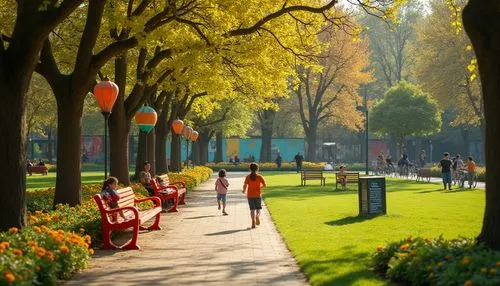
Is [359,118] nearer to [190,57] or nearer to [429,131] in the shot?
[429,131]

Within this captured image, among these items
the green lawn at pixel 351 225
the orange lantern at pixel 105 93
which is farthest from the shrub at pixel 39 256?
the orange lantern at pixel 105 93

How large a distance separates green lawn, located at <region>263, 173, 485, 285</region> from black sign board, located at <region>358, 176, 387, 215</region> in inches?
12.1

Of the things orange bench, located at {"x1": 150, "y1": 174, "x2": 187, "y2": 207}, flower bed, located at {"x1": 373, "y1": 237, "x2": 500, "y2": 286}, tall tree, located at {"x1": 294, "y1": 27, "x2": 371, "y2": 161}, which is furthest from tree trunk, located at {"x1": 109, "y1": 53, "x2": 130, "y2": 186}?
tall tree, located at {"x1": 294, "y1": 27, "x2": 371, "y2": 161}

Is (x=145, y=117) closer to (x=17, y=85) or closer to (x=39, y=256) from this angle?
(x=17, y=85)

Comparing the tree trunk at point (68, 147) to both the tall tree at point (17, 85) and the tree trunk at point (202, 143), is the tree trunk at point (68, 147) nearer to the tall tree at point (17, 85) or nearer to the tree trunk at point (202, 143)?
the tall tree at point (17, 85)

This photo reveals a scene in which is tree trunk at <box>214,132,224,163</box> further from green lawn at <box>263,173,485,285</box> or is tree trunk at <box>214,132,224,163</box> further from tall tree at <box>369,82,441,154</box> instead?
green lawn at <box>263,173,485,285</box>

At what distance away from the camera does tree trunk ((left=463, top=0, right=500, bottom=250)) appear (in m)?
9.45

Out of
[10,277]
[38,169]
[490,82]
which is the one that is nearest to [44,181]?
[38,169]

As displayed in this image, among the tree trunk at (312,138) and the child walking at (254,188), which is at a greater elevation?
the tree trunk at (312,138)

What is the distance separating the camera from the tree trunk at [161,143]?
1380 inches

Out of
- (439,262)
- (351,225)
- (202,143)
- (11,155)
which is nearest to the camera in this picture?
(439,262)

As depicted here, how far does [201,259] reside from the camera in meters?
11.7

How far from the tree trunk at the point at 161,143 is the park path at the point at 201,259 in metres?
16.9

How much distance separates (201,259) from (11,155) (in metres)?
3.44
